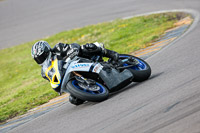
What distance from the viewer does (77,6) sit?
25.9 metres

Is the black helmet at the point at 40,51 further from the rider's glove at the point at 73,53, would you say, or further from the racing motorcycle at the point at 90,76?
the rider's glove at the point at 73,53

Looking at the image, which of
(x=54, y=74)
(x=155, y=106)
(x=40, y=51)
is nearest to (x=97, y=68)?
(x=54, y=74)

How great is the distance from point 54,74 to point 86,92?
868 millimetres

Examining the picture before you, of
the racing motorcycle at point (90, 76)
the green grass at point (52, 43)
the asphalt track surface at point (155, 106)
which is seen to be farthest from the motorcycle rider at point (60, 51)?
the green grass at point (52, 43)

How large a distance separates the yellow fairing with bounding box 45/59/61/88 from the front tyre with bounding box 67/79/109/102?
33cm

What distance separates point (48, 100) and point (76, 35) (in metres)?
8.84

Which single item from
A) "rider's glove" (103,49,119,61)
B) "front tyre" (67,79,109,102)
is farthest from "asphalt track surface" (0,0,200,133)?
"rider's glove" (103,49,119,61)

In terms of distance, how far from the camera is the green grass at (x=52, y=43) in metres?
9.87

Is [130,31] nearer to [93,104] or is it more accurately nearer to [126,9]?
[126,9]

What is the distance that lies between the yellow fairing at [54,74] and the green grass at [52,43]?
7.22 feet

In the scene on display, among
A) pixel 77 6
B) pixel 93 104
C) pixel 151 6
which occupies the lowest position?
pixel 77 6

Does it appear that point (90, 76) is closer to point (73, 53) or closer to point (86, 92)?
point (73, 53)

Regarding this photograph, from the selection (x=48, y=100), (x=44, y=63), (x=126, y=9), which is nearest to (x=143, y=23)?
(x=126, y=9)

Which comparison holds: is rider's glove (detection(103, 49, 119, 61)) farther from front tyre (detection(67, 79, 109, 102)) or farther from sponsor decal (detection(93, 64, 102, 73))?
front tyre (detection(67, 79, 109, 102))
